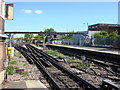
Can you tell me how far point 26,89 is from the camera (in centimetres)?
788

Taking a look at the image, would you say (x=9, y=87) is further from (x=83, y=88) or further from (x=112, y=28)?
(x=112, y=28)

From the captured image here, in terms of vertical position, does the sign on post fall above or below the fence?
above

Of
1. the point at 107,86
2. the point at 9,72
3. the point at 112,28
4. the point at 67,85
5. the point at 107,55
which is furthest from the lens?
the point at 112,28

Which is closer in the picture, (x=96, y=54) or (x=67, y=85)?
(x=67, y=85)

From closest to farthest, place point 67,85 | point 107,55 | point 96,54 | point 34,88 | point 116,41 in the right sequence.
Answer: point 34,88, point 67,85, point 107,55, point 96,54, point 116,41

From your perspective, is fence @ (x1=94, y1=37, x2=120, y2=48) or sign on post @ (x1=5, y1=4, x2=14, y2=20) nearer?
sign on post @ (x1=5, y1=4, x2=14, y2=20)

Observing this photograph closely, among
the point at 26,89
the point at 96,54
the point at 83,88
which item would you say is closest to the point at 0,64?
the point at 26,89

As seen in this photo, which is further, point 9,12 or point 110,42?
point 110,42

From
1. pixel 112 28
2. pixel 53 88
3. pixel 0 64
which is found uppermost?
pixel 112 28

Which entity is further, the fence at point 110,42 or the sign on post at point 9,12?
the fence at point 110,42

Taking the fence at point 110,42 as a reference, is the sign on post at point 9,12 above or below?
above

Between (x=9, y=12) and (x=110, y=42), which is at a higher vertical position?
(x=9, y=12)

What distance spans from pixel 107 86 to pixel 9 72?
6100 millimetres

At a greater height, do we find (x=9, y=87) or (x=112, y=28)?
(x=112, y=28)
